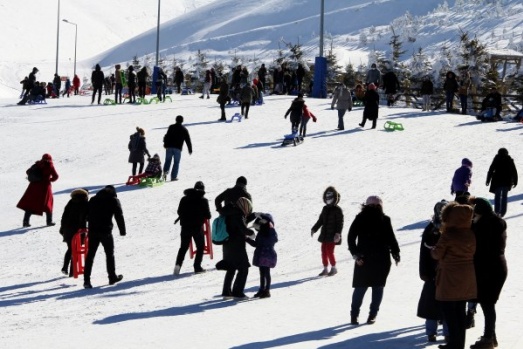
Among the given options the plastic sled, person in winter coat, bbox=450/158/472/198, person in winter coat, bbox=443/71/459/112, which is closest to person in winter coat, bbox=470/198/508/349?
person in winter coat, bbox=450/158/472/198

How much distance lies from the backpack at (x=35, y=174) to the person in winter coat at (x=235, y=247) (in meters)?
7.08

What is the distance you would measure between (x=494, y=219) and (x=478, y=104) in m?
33.0

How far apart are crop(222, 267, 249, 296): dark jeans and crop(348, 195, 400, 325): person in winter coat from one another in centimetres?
237

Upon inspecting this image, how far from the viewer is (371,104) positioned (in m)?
31.9

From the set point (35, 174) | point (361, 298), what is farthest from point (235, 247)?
point (35, 174)

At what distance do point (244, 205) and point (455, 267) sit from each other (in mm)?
4344

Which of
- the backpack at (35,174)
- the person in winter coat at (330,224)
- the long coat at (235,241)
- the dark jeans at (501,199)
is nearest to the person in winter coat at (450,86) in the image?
the dark jeans at (501,199)

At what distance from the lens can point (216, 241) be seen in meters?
13.1

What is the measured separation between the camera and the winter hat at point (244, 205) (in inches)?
519

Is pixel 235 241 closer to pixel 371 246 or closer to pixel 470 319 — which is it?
pixel 371 246

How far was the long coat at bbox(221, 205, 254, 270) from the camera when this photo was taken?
1309 centimetres

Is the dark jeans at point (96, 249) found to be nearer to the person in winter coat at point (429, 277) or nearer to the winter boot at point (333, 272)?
the winter boot at point (333, 272)

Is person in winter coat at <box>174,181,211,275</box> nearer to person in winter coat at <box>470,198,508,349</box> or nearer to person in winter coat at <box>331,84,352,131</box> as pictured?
person in winter coat at <box>470,198,508,349</box>

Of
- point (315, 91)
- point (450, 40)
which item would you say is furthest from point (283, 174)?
point (450, 40)
